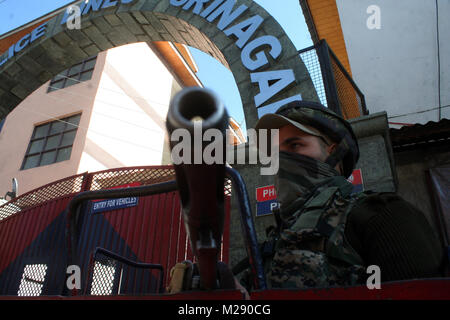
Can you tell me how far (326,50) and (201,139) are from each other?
371cm

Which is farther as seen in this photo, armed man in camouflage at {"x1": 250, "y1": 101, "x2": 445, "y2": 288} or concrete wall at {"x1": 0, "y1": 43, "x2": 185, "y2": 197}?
concrete wall at {"x1": 0, "y1": 43, "x2": 185, "y2": 197}

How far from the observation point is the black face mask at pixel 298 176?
1411mm

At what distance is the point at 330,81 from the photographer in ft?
11.4

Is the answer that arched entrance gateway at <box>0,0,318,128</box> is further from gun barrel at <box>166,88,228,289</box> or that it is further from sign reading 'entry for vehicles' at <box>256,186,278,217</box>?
gun barrel at <box>166,88,228,289</box>

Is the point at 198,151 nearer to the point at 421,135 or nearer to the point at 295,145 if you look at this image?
the point at 295,145

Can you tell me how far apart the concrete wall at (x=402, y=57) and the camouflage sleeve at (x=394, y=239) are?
19.4 feet

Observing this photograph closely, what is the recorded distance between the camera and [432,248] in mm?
1000

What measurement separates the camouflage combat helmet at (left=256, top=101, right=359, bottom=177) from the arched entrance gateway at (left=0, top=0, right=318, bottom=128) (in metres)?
1.67

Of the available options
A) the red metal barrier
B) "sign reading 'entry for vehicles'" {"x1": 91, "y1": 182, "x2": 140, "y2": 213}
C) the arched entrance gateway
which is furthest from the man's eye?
"sign reading 'entry for vehicles'" {"x1": 91, "y1": 182, "x2": 140, "y2": 213}

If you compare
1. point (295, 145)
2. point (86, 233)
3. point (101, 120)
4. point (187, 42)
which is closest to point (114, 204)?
point (86, 233)

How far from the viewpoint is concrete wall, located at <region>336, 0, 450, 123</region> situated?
6.39 meters

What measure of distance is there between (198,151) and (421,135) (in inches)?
176

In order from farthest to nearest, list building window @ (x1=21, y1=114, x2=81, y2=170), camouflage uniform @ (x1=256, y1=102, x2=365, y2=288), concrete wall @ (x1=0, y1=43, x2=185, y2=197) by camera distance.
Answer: building window @ (x1=21, y1=114, x2=81, y2=170), concrete wall @ (x1=0, y1=43, x2=185, y2=197), camouflage uniform @ (x1=256, y1=102, x2=365, y2=288)
